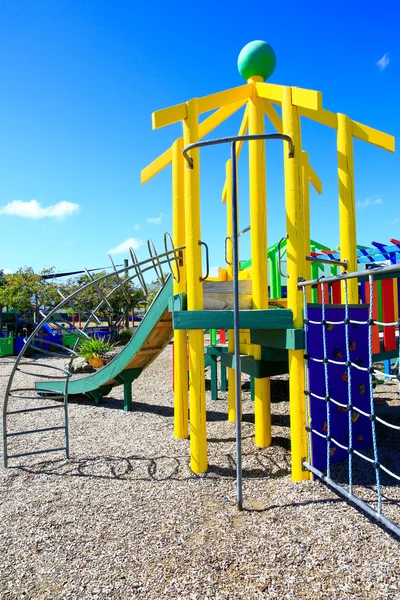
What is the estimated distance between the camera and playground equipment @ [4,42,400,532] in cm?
349

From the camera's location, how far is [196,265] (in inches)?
153

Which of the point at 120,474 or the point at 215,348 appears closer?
the point at 120,474

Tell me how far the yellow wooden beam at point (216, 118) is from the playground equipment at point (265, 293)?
13 mm

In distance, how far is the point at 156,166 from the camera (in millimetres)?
5305

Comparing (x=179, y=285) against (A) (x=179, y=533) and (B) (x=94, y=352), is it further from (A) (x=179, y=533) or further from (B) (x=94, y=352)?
(B) (x=94, y=352)

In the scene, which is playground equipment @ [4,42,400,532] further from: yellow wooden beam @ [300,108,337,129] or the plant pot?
the plant pot

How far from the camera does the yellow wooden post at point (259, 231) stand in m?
4.21

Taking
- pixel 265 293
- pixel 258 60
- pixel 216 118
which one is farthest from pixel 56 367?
pixel 258 60

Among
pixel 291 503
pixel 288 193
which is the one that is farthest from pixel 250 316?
pixel 291 503

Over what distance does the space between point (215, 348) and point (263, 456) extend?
2423 millimetres

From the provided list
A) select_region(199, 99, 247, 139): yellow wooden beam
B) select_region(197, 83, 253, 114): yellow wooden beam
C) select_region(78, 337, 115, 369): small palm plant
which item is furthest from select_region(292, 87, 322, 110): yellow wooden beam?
select_region(78, 337, 115, 369): small palm plant

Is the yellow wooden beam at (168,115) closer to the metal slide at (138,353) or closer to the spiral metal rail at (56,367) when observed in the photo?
the spiral metal rail at (56,367)

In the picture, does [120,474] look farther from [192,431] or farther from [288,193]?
[288,193]

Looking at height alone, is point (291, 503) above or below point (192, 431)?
below
